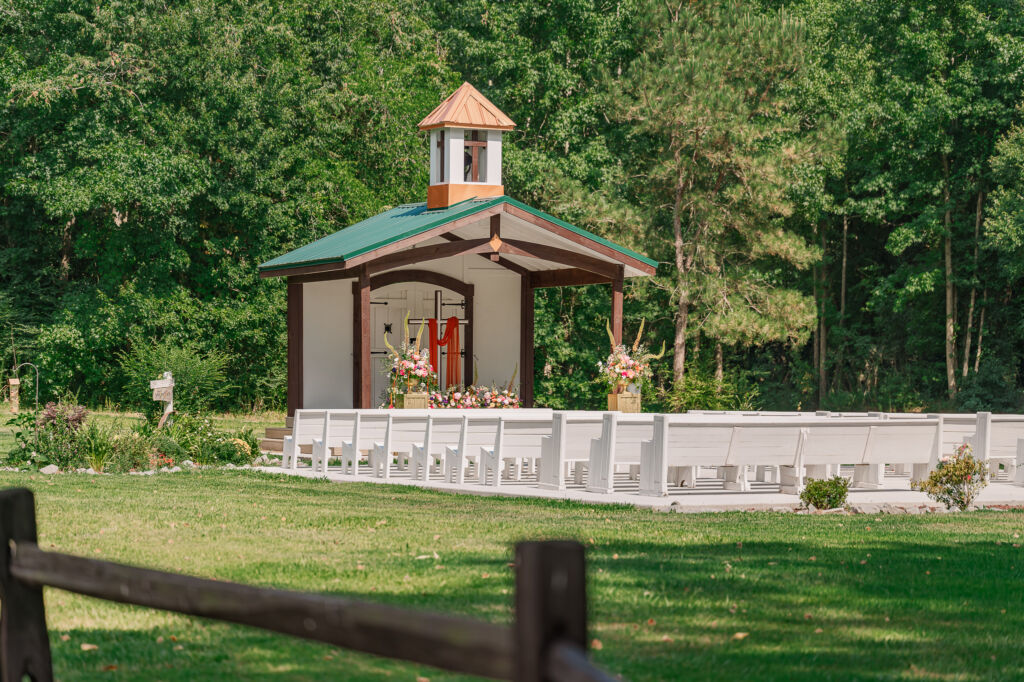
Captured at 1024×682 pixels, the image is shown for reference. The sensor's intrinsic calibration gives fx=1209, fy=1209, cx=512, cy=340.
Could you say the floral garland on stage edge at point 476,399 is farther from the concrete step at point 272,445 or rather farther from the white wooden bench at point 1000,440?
the white wooden bench at point 1000,440

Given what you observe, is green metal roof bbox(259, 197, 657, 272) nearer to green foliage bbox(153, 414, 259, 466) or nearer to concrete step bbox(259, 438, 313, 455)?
concrete step bbox(259, 438, 313, 455)

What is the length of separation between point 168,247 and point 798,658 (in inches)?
1147

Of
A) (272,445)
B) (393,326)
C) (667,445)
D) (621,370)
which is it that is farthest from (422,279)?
(667,445)

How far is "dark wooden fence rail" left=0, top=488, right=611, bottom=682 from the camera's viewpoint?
8.00 feet

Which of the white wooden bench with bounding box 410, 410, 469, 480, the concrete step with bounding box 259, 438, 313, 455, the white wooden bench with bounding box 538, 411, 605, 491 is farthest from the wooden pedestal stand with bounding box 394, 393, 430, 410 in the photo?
the white wooden bench with bounding box 538, 411, 605, 491

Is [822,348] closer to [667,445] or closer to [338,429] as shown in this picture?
[338,429]

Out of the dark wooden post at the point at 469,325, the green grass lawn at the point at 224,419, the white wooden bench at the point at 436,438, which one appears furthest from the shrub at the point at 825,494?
the green grass lawn at the point at 224,419

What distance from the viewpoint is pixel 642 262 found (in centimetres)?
2173

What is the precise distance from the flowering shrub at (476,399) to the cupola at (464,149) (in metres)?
3.56

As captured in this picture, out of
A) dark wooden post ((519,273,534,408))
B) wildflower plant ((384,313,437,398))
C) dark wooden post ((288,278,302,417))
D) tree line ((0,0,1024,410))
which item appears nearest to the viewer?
wildflower plant ((384,313,437,398))

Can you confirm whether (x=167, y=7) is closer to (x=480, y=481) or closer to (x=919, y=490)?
(x=480, y=481)

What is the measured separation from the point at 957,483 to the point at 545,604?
10778mm

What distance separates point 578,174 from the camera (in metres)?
34.8

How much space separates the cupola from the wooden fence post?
1875cm
